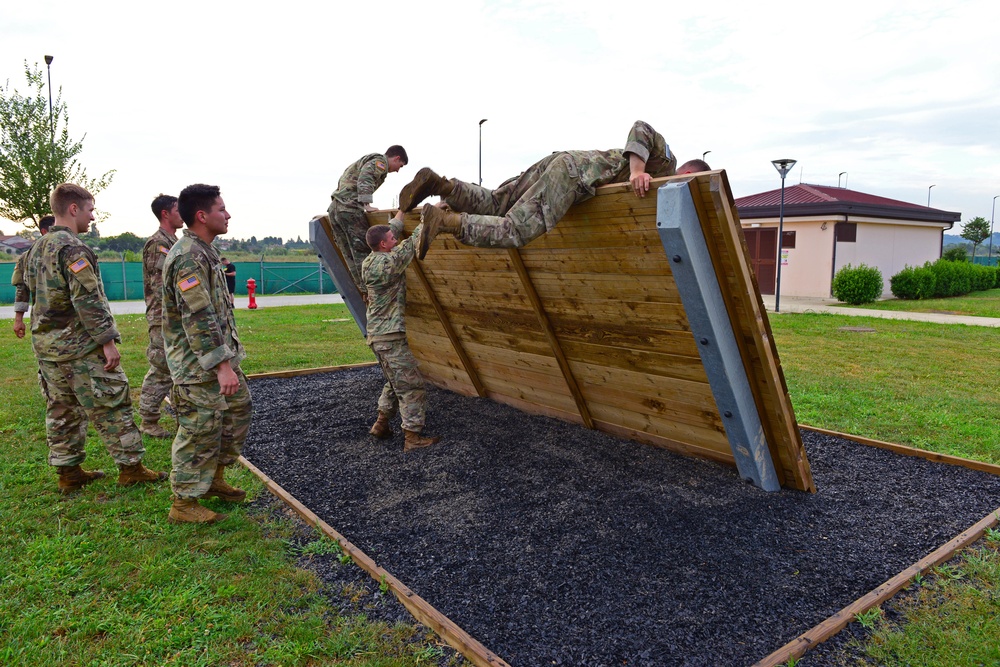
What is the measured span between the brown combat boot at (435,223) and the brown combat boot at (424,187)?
553 millimetres

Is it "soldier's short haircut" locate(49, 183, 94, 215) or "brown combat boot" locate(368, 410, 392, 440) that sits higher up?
"soldier's short haircut" locate(49, 183, 94, 215)

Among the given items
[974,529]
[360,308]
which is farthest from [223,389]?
[974,529]

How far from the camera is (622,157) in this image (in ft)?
14.1

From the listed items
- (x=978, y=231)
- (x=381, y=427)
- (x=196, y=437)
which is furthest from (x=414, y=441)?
(x=978, y=231)

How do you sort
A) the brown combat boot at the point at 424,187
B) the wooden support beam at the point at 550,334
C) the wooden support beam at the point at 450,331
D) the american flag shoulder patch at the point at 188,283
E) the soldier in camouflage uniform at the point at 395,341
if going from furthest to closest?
the wooden support beam at the point at 450,331
the soldier in camouflage uniform at the point at 395,341
the wooden support beam at the point at 550,334
the brown combat boot at the point at 424,187
the american flag shoulder patch at the point at 188,283

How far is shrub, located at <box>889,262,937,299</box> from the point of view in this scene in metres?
23.8

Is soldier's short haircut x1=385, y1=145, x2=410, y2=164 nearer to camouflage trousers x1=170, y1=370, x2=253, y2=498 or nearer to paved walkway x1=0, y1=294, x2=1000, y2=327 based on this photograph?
camouflage trousers x1=170, y1=370, x2=253, y2=498

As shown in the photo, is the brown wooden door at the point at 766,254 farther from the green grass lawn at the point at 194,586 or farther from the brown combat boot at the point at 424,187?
the brown combat boot at the point at 424,187

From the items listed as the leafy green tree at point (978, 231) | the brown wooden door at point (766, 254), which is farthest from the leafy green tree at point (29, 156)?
the leafy green tree at point (978, 231)

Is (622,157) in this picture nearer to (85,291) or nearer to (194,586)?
(194,586)

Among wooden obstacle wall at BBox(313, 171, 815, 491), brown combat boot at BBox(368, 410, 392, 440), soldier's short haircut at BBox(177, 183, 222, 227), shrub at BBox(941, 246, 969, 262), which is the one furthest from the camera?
shrub at BBox(941, 246, 969, 262)

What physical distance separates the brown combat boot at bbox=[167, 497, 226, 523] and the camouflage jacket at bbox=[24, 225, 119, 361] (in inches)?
58.0

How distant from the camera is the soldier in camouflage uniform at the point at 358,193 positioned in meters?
6.16

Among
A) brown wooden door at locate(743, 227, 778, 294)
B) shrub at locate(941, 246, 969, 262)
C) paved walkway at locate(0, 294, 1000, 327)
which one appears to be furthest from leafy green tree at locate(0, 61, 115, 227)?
shrub at locate(941, 246, 969, 262)
